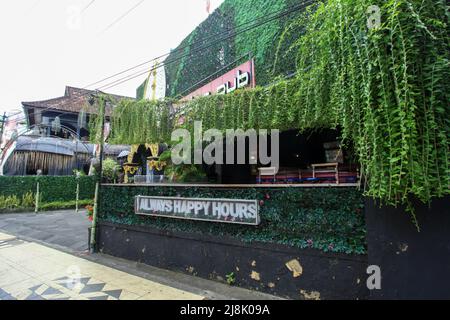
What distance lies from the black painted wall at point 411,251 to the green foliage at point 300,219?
1.06 feet

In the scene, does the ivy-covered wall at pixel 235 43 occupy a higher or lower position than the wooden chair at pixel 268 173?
higher

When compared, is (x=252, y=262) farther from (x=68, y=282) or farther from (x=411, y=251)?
(x=68, y=282)

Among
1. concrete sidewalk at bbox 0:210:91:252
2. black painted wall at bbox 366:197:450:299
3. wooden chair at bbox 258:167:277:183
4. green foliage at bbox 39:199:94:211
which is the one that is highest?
wooden chair at bbox 258:167:277:183

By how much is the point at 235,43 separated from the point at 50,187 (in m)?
12.9

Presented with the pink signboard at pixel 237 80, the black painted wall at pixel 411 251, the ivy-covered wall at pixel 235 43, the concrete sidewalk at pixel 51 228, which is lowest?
the concrete sidewalk at pixel 51 228

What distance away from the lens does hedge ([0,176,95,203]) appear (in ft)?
45.0

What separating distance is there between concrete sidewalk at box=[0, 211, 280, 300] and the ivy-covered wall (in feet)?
Result: 14.7

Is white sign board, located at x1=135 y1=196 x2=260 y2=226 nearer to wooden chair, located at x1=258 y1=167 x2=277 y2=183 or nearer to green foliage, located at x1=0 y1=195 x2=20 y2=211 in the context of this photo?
wooden chair, located at x1=258 y1=167 x2=277 y2=183

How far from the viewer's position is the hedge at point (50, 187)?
1373 cm

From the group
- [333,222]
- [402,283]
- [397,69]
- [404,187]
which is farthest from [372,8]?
[402,283]

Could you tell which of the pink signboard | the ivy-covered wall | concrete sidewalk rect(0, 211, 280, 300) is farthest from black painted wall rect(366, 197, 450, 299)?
the pink signboard

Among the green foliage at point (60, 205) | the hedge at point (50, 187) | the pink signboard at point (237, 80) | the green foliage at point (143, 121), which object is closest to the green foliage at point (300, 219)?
the green foliage at point (143, 121)

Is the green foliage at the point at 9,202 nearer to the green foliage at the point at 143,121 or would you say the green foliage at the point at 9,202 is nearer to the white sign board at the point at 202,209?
the green foliage at the point at 143,121

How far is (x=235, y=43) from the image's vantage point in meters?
10.4
